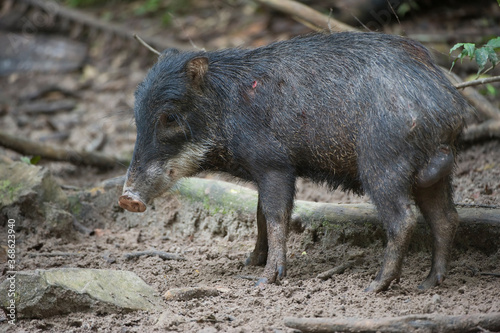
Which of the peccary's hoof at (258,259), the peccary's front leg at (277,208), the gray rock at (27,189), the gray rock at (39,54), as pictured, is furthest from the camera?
the gray rock at (39,54)

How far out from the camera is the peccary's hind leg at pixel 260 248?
4983 millimetres

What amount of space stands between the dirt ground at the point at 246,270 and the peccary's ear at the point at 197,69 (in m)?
0.77

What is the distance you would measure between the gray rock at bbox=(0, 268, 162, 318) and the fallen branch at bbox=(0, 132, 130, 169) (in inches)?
122

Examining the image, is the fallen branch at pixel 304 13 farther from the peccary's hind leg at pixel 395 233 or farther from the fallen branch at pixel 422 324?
the fallen branch at pixel 422 324

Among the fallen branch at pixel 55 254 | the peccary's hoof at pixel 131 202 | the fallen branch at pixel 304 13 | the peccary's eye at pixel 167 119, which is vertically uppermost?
the fallen branch at pixel 304 13

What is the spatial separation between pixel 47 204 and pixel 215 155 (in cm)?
193

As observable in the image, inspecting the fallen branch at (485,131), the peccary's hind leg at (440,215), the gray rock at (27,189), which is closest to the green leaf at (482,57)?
the peccary's hind leg at (440,215)

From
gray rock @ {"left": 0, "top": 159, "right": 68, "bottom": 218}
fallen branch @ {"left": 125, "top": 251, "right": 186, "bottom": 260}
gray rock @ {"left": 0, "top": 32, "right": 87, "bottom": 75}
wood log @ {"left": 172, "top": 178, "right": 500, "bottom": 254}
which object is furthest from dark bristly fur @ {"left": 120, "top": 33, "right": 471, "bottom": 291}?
gray rock @ {"left": 0, "top": 32, "right": 87, "bottom": 75}

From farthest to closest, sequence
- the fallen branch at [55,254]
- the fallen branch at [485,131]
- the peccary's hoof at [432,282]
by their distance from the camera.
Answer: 1. the fallen branch at [485,131]
2. the fallen branch at [55,254]
3. the peccary's hoof at [432,282]

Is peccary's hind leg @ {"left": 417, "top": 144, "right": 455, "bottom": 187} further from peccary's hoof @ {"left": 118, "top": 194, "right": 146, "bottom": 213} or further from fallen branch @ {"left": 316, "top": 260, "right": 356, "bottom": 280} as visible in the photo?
peccary's hoof @ {"left": 118, "top": 194, "right": 146, "bottom": 213}

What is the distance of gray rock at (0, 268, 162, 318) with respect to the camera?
12.2ft

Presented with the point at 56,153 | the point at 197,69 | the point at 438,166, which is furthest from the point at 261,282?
the point at 56,153

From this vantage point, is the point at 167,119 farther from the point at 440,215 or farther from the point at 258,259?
the point at 440,215

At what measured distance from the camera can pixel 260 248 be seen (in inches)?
197
